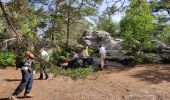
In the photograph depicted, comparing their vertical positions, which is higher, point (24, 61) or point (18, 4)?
point (18, 4)

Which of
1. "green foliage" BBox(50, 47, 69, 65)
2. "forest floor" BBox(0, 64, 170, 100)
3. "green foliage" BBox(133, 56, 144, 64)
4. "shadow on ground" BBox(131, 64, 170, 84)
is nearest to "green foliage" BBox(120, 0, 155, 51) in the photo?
"green foliage" BBox(133, 56, 144, 64)

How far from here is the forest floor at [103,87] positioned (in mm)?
15359

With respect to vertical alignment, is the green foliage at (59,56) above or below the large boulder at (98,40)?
below

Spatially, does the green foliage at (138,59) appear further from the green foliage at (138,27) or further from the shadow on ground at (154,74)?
the shadow on ground at (154,74)

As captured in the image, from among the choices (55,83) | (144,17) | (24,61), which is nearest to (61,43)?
(144,17)

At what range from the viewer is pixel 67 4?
24.8 meters

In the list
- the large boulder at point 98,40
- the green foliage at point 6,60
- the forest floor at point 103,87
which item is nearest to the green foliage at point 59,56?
the green foliage at point 6,60

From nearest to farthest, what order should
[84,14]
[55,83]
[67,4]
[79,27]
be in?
1. [55,83]
2. [67,4]
3. [84,14]
4. [79,27]

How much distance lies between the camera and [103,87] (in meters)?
16.7

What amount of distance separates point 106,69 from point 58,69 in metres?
11.7

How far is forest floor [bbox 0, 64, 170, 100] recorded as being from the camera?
15.4 m

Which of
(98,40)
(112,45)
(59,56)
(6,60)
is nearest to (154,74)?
(59,56)

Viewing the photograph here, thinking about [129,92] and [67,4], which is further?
[67,4]

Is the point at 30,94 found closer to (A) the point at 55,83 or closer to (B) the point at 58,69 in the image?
(A) the point at 55,83
